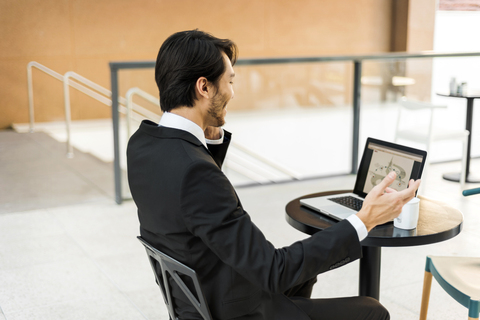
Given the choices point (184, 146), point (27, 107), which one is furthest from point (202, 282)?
point (27, 107)

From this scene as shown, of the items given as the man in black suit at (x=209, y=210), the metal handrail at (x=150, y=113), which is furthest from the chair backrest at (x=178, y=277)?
the metal handrail at (x=150, y=113)

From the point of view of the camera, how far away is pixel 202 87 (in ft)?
4.42

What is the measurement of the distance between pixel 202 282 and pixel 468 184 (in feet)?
13.1

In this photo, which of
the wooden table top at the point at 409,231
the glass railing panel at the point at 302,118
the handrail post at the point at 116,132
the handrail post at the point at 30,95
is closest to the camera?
the wooden table top at the point at 409,231

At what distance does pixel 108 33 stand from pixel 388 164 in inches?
261

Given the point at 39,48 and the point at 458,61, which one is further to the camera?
the point at 39,48

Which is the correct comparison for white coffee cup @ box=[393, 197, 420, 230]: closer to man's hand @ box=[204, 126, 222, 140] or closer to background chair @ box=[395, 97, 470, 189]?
man's hand @ box=[204, 126, 222, 140]

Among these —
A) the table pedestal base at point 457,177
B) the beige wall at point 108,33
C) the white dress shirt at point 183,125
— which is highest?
the beige wall at point 108,33

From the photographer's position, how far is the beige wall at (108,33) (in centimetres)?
732

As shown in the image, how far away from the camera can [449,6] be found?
33.4 feet

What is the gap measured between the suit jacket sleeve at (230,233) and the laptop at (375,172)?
58 centimetres

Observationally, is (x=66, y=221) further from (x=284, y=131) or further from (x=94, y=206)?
(x=284, y=131)

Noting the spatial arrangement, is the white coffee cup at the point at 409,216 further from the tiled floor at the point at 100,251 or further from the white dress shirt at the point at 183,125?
the tiled floor at the point at 100,251

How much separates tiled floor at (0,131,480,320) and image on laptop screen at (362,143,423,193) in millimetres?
851
